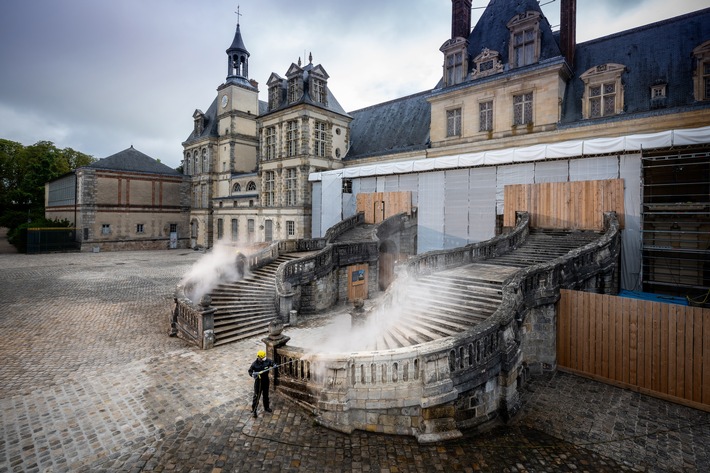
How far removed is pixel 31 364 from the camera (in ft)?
30.7

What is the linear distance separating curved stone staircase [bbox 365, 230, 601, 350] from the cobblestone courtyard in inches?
97.6

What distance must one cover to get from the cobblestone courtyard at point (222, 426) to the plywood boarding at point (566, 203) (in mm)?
8427

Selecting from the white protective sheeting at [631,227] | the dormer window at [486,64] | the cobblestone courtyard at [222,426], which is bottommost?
the cobblestone courtyard at [222,426]

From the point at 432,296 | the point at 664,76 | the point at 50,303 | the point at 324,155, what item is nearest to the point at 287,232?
the point at 324,155

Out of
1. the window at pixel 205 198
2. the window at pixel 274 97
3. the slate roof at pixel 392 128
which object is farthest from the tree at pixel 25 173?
the slate roof at pixel 392 128

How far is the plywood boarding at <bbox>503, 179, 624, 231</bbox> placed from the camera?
1492 centimetres

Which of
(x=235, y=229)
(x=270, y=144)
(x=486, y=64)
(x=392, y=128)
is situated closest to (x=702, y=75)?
(x=486, y=64)

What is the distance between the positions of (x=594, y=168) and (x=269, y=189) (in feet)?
78.2

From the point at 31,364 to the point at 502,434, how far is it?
12155 millimetres

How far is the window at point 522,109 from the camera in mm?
20359

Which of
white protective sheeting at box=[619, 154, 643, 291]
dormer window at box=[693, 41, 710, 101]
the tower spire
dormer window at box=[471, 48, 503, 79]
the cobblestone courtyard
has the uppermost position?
the tower spire

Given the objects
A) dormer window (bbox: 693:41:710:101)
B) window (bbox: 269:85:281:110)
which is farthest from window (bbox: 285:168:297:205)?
dormer window (bbox: 693:41:710:101)

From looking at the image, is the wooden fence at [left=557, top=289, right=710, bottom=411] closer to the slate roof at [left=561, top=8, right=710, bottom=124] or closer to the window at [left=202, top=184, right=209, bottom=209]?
the slate roof at [left=561, top=8, right=710, bottom=124]

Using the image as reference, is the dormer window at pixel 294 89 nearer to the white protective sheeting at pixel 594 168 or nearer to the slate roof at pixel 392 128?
the slate roof at pixel 392 128
